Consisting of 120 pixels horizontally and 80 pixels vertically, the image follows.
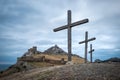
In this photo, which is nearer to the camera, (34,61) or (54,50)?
(34,61)

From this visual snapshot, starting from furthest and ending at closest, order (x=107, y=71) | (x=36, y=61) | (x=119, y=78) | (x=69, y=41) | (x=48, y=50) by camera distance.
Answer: (x=48, y=50), (x=36, y=61), (x=69, y=41), (x=107, y=71), (x=119, y=78)

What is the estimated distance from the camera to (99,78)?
9773 mm

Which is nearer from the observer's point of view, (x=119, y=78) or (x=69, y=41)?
(x=119, y=78)

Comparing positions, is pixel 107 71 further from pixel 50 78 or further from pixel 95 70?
pixel 50 78

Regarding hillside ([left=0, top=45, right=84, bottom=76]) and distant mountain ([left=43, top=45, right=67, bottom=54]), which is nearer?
hillside ([left=0, top=45, right=84, bottom=76])

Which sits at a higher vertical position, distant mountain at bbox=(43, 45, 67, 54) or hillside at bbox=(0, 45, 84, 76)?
distant mountain at bbox=(43, 45, 67, 54)

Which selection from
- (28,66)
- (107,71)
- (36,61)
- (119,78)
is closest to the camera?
(119,78)

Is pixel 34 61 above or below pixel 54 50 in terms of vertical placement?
below

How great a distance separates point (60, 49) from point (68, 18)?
1203 inches

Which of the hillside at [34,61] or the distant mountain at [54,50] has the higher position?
the distant mountain at [54,50]

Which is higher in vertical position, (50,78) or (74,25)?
(74,25)

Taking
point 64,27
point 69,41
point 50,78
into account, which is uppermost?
point 64,27

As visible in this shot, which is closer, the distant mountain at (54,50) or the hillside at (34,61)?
the hillside at (34,61)

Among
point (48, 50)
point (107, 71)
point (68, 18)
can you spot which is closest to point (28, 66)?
point (68, 18)
